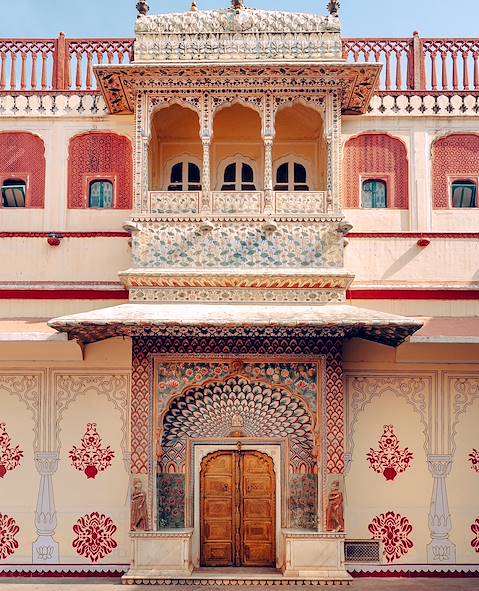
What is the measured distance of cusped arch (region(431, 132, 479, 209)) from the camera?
483 inches

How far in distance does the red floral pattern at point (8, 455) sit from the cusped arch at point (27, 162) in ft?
10.9

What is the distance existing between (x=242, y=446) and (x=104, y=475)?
6.23ft

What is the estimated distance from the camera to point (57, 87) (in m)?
12.5

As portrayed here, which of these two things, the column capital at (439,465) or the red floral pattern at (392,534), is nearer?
the red floral pattern at (392,534)

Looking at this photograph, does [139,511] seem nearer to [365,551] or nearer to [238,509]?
[238,509]

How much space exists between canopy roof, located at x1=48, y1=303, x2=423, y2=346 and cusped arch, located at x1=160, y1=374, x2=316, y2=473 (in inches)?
38.5

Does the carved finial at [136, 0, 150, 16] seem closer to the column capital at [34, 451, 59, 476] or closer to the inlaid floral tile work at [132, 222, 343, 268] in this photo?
the inlaid floral tile work at [132, 222, 343, 268]

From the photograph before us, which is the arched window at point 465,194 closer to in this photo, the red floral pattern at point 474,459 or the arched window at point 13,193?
the red floral pattern at point 474,459

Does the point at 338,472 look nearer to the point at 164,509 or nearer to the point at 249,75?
the point at 164,509

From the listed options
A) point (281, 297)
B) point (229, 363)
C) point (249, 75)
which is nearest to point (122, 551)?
point (229, 363)

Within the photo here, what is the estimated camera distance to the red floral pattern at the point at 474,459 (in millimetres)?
11508

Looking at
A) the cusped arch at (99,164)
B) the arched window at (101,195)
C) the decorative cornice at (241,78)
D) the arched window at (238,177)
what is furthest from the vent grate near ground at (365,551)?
the decorative cornice at (241,78)

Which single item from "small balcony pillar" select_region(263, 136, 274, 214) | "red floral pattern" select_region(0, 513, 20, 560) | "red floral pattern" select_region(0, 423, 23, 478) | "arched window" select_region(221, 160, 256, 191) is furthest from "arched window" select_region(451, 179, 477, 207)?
"red floral pattern" select_region(0, 513, 20, 560)

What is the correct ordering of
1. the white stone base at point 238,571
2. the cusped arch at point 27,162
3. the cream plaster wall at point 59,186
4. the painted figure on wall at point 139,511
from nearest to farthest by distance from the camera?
the white stone base at point 238,571
the painted figure on wall at point 139,511
the cream plaster wall at point 59,186
the cusped arch at point 27,162
